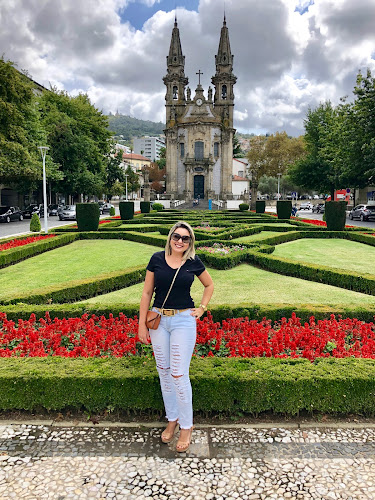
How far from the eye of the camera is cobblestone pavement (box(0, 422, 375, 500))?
3.15 meters

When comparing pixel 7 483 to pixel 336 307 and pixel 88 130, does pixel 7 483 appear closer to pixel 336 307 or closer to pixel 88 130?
pixel 336 307

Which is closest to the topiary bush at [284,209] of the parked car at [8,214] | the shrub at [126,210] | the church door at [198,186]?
the shrub at [126,210]

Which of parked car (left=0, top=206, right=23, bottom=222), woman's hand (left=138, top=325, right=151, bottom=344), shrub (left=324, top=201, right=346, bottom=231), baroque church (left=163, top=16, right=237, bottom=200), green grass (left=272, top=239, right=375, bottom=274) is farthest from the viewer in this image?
baroque church (left=163, top=16, right=237, bottom=200)

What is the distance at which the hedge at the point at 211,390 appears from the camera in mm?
4145

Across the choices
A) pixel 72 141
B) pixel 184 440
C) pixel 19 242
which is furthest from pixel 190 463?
pixel 72 141

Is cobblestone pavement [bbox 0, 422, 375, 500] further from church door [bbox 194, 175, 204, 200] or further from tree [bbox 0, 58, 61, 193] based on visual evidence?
church door [bbox 194, 175, 204, 200]

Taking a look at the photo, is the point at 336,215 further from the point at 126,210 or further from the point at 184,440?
the point at 184,440

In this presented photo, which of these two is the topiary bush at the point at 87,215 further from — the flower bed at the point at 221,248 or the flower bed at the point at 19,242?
the flower bed at the point at 221,248

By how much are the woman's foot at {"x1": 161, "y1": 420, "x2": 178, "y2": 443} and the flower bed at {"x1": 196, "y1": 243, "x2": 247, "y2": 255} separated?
28.7 feet

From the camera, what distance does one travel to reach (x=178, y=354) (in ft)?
11.7

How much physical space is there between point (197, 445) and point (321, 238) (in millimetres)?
17559

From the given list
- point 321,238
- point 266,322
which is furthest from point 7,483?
point 321,238

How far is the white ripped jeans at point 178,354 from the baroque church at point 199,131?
169 feet

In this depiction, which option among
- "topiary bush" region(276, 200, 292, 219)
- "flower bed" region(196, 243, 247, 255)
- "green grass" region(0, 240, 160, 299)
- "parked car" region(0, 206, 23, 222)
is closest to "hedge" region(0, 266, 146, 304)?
"green grass" region(0, 240, 160, 299)
